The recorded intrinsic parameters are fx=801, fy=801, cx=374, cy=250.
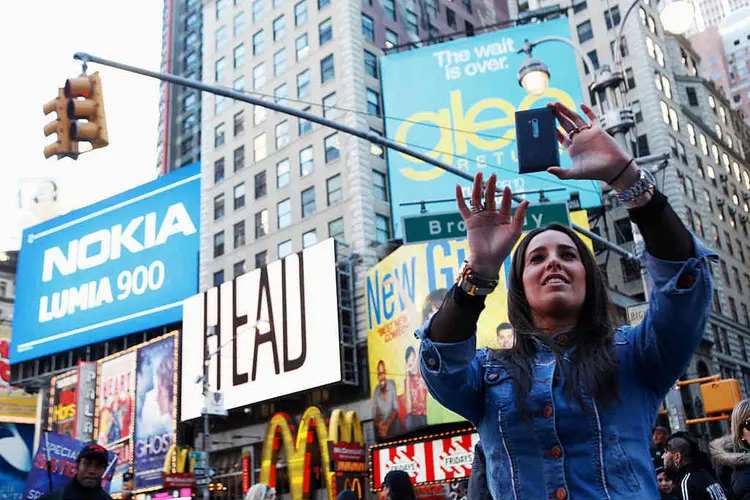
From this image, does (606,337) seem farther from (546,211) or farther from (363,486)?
(363,486)

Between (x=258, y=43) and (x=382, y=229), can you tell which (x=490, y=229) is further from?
(x=258, y=43)

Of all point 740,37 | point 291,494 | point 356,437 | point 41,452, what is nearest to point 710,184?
point 356,437

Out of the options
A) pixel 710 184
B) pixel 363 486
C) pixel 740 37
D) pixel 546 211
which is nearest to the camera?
pixel 546 211

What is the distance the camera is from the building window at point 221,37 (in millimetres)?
58312

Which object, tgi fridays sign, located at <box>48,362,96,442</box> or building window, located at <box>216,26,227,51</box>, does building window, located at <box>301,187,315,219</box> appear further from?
tgi fridays sign, located at <box>48,362,96,442</box>

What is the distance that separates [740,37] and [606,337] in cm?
12167

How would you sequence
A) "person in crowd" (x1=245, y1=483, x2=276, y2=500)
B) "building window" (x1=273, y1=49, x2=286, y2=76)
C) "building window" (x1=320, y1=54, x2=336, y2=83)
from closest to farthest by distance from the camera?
"person in crowd" (x1=245, y1=483, x2=276, y2=500), "building window" (x1=320, y1=54, x2=336, y2=83), "building window" (x1=273, y1=49, x2=286, y2=76)

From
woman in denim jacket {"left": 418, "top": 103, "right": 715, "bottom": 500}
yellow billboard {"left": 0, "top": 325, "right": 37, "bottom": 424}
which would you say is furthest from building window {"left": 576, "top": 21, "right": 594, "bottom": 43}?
woman in denim jacket {"left": 418, "top": 103, "right": 715, "bottom": 500}

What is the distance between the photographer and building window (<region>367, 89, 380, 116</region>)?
4634 centimetres

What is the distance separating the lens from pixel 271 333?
42.4 metres

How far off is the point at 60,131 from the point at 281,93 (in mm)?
40907

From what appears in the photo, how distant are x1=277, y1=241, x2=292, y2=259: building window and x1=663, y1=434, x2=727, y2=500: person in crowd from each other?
40.3m

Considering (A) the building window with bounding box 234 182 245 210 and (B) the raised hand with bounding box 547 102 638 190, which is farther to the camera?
(A) the building window with bounding box 234 182 245 210

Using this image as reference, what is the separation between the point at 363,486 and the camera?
3884 cm
